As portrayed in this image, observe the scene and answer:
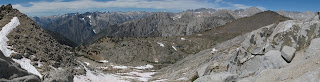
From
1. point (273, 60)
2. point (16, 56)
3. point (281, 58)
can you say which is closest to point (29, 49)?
point (16, 56)

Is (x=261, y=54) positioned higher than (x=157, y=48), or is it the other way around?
(x=261, y=54)

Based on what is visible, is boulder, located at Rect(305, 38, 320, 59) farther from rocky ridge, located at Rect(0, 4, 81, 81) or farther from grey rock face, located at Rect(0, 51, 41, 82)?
rocky ridge, located at Rect(0, 4, 81, 81)

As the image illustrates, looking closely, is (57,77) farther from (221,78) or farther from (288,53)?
(288,53)

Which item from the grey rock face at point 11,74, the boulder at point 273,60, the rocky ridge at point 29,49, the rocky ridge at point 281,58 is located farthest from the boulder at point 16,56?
the boulder at point 273,60

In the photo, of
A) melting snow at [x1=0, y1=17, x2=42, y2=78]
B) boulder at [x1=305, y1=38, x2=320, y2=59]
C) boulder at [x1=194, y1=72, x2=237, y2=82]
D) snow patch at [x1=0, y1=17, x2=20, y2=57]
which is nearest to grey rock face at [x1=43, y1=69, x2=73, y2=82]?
melting snow at [x1=0, y1=17, x2=42, y2=78]

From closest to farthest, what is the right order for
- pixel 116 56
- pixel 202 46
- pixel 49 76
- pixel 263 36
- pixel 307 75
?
1. pixel 307 75
2. pixel 49 76
3. pixel 263 36
4. pixel 116 56
5. pixel 202 46

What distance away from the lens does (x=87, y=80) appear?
33469mm

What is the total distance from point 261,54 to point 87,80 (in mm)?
24335

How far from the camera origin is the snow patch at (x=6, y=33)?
94.8ft

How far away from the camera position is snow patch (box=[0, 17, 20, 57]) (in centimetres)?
A: 2890

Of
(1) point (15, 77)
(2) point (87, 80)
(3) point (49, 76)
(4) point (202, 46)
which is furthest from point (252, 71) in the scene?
(4) point (202, 46)

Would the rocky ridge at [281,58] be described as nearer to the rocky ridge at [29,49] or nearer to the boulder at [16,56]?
the rocky ridge at [29,49]

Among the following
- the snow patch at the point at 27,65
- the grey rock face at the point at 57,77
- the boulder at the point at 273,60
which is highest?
the boulder at the point at 273,60

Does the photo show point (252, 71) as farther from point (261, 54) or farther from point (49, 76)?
point (49, 76)
